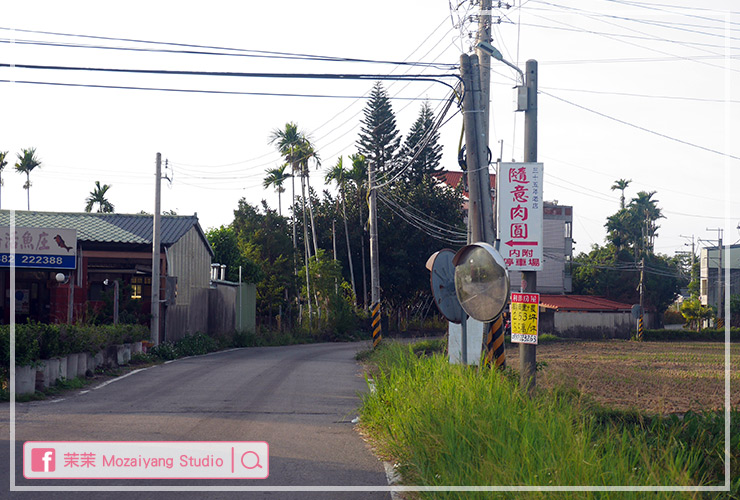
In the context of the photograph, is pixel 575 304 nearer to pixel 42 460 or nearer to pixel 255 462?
pixel 255 462

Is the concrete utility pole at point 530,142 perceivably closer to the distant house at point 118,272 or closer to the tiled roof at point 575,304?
the distant house at point 118,272

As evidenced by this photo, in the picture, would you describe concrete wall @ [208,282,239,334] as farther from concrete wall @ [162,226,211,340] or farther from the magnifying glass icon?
the magnifying glass icon

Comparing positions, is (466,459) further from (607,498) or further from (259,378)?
(259,378)

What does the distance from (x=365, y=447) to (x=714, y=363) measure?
25.4 m

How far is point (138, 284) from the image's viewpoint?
32.1 m

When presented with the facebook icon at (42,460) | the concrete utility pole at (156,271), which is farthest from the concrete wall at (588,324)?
the facebook icon at (42,460)

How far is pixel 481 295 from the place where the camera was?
27.1 ft

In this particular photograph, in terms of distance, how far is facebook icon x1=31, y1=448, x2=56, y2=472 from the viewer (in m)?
7.75

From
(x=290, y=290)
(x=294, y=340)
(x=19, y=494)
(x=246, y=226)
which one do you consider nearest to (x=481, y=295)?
(x=19, y=494)

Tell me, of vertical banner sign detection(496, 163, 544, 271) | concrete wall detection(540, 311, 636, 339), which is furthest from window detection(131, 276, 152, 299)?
concrete wall detection(540, 311, 636, 339)

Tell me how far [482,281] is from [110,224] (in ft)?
84.7

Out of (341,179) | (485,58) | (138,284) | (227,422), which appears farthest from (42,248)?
(341,179)

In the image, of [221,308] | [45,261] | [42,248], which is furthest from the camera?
[221,308]

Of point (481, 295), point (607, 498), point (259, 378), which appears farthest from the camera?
point (259, 378)
